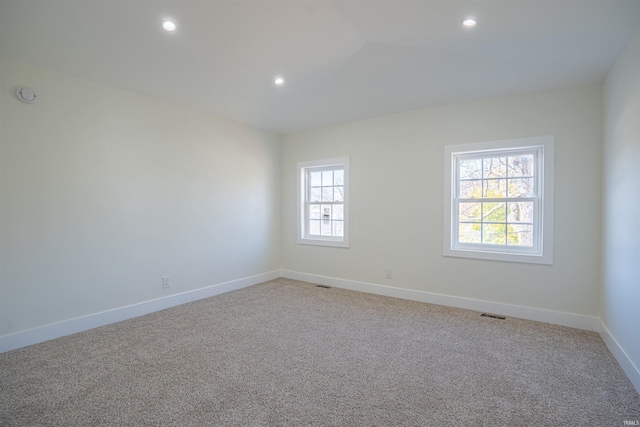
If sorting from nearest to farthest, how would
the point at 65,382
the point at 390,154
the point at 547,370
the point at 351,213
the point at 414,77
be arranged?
1. the point at 65,382
2. the point at 547,370
3. the point at 414,77
4. the point at 390,154
5. the point at 351,213

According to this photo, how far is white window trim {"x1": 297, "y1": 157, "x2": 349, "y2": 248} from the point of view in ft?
14.8

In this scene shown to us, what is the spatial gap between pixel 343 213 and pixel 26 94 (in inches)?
147

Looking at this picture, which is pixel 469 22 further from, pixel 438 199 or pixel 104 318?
pixel 104 318

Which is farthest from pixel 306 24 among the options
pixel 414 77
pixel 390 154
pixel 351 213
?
pixel 351 213

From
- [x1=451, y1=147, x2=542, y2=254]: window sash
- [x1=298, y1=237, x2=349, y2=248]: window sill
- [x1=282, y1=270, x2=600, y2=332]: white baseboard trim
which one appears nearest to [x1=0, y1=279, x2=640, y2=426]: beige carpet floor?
[x1=282, y1=270, x2=600, y2=332]: white baseboard trim

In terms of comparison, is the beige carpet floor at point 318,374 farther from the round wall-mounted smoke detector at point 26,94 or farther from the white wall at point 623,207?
the round wall-mounted smoke detector at point 26,94

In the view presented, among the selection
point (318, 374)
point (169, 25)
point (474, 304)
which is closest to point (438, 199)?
point (474, 304)

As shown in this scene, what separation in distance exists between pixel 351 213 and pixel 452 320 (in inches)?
77.7

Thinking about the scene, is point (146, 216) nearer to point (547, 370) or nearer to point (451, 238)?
point (451, 238)

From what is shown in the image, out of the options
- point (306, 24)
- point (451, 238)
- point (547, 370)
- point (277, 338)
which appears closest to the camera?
point (547, 370)

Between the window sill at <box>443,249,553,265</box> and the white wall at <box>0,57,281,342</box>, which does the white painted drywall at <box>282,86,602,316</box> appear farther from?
the white wall at <box>0,57,281,342</box>

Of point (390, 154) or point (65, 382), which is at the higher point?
point (390, 154)

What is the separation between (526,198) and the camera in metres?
3.30

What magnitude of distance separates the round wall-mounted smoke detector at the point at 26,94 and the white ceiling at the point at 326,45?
0.26 m
